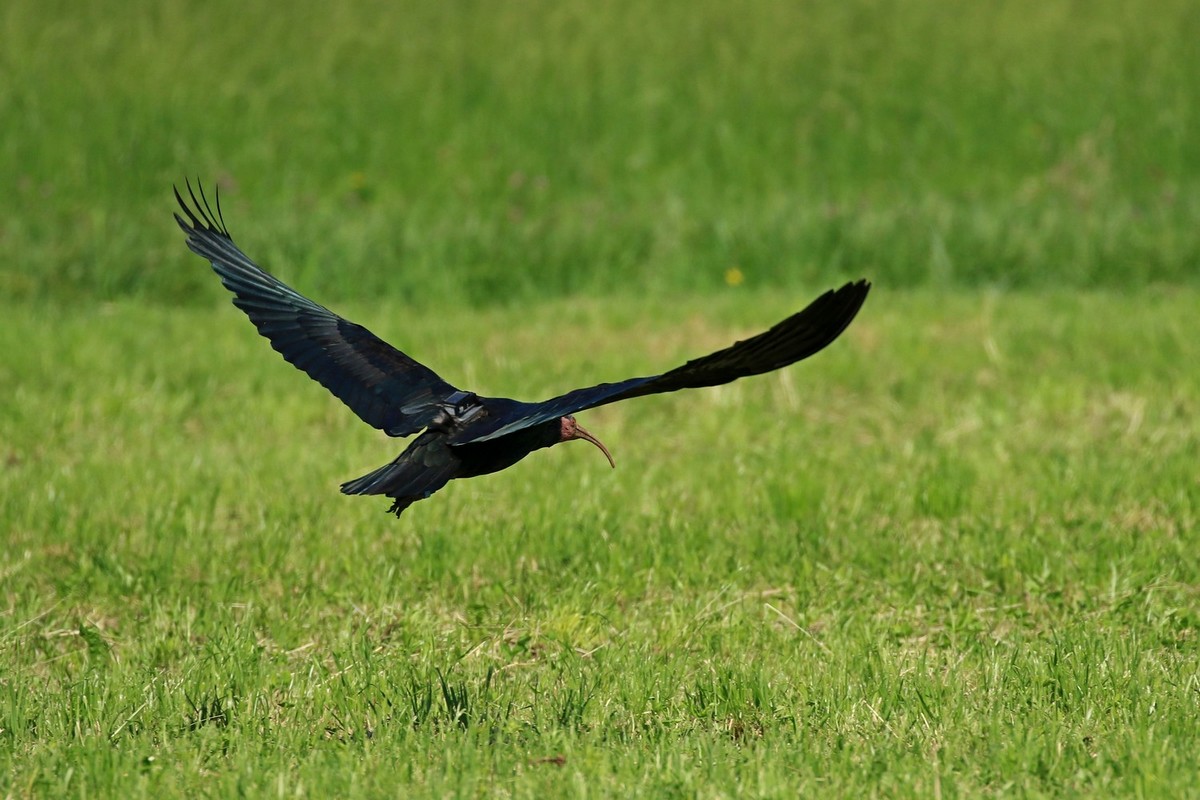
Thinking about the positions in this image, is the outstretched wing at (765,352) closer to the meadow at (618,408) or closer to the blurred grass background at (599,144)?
the meadow at (618,408)

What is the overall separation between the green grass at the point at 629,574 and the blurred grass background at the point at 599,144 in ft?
5.54

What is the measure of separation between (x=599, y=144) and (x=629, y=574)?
7.91 m

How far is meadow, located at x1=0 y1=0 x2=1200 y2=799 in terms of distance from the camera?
3.72m

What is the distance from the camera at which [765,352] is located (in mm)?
2984

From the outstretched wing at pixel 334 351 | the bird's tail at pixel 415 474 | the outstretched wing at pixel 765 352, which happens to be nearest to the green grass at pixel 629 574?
the bird's tail at pixel 415 474

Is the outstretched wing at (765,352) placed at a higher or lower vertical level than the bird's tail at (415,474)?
higher

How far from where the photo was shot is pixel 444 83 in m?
13.5

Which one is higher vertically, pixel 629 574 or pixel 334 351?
pixel 334 351

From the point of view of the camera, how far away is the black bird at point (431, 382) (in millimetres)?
2953

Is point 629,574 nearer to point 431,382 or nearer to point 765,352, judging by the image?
point 431,382

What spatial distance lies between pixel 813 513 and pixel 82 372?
416cm

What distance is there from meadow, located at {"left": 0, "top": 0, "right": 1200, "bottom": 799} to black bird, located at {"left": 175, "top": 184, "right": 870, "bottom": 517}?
0.59m

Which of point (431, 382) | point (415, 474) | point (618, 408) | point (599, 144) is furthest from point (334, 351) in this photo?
point (599, 144)

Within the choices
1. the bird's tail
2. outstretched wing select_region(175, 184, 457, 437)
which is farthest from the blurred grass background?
the bird's tail
